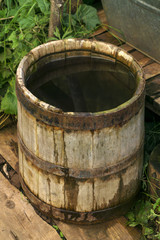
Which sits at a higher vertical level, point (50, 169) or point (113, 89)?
point (113, 89)

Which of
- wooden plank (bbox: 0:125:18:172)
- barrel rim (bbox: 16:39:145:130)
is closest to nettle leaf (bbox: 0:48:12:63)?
wooden plank (bbox: 0:125:18:172)

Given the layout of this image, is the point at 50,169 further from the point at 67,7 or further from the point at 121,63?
the point at 67,7

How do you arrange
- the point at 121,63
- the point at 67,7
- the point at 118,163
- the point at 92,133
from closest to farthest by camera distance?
the point at 92,133
the point at 118,163
the point at 121,63
the point at 67,7

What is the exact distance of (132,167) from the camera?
99.9 inches

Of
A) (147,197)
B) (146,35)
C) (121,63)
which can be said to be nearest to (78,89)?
(121,63)

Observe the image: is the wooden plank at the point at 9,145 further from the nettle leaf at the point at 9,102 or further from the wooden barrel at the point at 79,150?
the wooden barrel at the point at 79,150

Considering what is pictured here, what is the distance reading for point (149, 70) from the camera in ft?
9.73

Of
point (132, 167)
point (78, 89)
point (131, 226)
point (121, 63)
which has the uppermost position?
point (121, 63)

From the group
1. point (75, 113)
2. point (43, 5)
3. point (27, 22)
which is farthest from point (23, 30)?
point (75, 113)

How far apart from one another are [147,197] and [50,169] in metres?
0.75

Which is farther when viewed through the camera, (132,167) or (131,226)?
(131,226)

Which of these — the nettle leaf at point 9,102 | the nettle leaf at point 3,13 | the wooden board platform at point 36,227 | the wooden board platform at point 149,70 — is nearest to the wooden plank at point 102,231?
the wooden board platform at point 36,227

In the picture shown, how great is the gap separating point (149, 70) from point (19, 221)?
4.31 ft

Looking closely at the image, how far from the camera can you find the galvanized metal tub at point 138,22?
2.72 meters
